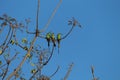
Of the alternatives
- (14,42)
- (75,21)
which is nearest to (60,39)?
(75,21)

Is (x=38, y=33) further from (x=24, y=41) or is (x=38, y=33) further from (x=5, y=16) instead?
(x=24, y=41)

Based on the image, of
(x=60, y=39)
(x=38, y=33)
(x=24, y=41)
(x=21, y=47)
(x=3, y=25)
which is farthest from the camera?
(x=24, y=41)

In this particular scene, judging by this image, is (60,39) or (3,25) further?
(60,39)

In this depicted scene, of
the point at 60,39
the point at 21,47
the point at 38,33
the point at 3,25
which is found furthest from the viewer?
the point at 21,47

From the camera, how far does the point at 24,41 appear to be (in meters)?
8.27

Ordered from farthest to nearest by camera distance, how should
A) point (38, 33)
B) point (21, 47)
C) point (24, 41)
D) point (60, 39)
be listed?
point (24, 41) → point (21, 47) → point (60, 39) → point (38, 33)

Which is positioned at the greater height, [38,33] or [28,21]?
[28,21]

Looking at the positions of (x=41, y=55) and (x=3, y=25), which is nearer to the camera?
(x=3, y=25)

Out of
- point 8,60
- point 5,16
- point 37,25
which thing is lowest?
point 8,60

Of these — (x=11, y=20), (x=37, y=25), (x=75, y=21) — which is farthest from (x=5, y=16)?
(x=75, y=21)

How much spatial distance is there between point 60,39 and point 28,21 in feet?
4.65

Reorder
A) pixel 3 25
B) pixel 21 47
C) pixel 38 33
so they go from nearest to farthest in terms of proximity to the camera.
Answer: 1. pixel 38 33
2. pixel 3 25
3. pixel 21 47

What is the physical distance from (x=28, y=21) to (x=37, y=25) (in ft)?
6.69

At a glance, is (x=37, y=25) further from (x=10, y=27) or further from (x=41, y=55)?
(x=41, y=55)
